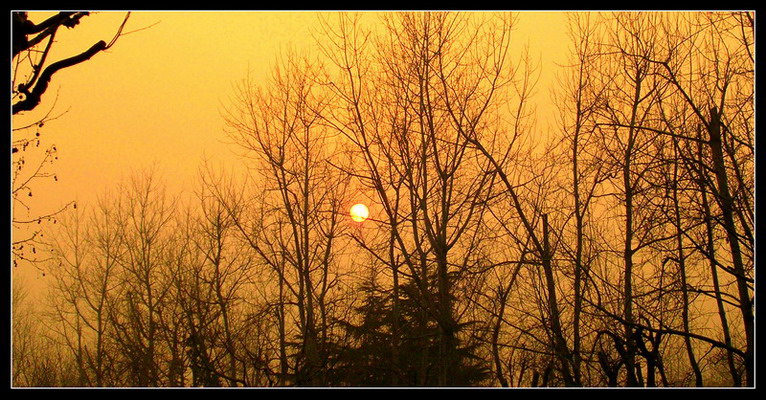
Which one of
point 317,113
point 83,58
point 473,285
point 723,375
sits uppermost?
point 317,113

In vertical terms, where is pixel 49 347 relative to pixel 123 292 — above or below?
below

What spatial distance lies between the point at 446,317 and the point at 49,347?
20.5m

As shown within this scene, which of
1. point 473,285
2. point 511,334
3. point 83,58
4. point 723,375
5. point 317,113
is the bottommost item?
point 723,375

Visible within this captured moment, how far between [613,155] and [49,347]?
22791mm

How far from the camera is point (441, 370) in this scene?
11844 mm

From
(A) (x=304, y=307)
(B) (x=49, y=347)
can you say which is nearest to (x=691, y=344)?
(A) (x=304, y=307)

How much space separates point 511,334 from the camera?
39.9 feet

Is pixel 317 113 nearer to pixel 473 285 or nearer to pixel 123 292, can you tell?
pixel 473 285
